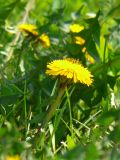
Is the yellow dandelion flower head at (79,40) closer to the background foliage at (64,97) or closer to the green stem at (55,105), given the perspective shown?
the background foliage at (64,97)

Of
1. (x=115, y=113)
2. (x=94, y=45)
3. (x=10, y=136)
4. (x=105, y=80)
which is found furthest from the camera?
(x=94, y=45)

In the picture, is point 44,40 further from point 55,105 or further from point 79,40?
point 55,105

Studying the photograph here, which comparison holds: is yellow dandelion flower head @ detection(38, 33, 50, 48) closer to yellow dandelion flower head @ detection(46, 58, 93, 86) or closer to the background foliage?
the background foliage

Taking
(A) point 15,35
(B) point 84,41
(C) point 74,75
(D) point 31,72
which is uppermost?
(A) point 15,35

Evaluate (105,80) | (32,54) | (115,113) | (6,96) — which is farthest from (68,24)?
(115,113)

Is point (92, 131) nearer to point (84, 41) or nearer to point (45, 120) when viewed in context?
point (45, 120)

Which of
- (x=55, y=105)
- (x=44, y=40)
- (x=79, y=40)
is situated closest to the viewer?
(x=55, y=105)

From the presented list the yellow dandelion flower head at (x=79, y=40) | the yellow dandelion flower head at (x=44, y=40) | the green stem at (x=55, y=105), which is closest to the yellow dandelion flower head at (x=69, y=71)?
the green stem at (x=55, y=105)

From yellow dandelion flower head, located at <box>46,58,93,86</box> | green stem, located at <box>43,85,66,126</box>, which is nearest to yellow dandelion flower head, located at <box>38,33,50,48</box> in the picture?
yellow dandelion flower head, located at <box>46,58,93,86</box>

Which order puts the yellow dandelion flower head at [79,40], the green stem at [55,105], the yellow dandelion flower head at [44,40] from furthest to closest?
the yellow dandelion flower head at [44,40] → the yellow dandelion flower head at [79,40] → the green stem at [55,105]

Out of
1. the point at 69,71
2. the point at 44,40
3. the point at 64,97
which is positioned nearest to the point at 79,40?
the point at 44,40

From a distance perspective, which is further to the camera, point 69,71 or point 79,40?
point 79,40
